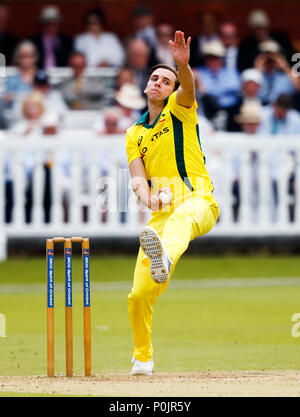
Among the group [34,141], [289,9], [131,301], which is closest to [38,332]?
[131,301]

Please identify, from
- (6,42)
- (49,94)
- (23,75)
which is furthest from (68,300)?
(6,42)

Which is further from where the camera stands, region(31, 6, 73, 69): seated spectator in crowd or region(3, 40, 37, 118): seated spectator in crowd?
region(31, 6, 73, 69): seated spectator in crowd

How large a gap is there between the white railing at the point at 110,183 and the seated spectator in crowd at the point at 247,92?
1116 mm

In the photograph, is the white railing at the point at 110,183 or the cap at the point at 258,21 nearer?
the white railing at the point at 110,183

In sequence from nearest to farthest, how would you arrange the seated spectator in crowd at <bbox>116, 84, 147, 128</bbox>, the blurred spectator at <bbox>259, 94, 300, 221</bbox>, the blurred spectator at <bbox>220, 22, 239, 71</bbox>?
the seated spectator in crowd at <bbox>116, 84, 147, 128</bbox> → the blurred spectator at <bbox>259, 94, 300, 221</bbox> → the blurred spectator at <bbox>220, 22, 239, 71</bbox>

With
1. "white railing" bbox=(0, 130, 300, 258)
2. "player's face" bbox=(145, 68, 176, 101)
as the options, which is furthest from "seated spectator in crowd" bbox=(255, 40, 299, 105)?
"player's face" bbox=(145, 68, 176, 101)

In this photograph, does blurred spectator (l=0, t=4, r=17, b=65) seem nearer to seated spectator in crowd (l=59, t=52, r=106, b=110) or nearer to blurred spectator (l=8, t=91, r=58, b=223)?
seated spectator in crowd (l=59, t=52, r=106, b=110)

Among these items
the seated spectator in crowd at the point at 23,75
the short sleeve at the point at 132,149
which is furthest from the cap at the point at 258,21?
the short sleeve at the point at 132,149

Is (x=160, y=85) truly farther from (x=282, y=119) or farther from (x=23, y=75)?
(x=23, y=75)

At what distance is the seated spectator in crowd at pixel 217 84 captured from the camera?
16328 mm

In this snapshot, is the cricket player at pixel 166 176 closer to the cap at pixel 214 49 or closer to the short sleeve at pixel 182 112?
the short sleeve at pixel 182 112

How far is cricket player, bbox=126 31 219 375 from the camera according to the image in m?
7.30

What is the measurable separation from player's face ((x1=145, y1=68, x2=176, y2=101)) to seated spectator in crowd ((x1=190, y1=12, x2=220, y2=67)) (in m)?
9.40

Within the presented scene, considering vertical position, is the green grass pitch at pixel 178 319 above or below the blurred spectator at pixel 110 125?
below
